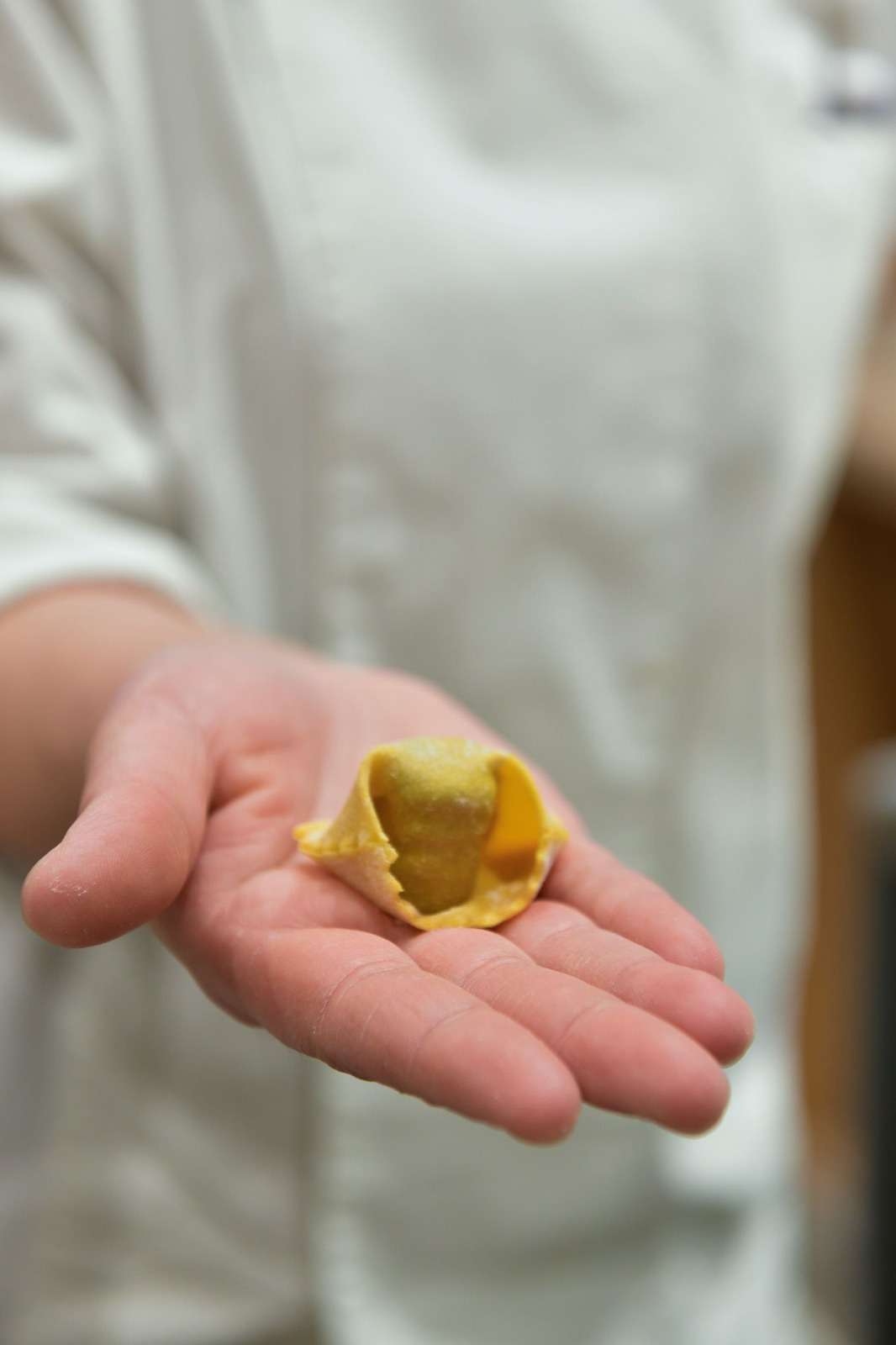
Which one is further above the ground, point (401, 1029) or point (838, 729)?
point (401, 1029)

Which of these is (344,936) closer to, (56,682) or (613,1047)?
(613,1047)

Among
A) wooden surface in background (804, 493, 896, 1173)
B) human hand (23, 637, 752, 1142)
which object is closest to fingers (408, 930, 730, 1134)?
human hand (23, 637, 752, 1142)

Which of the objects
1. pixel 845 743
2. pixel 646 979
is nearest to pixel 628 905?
pixel 646 979

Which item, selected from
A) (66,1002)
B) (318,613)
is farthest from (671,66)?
(66,1002)

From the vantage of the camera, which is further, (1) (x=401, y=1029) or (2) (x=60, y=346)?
(2) (x=60, y=346)

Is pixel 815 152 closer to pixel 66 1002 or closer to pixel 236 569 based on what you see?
pixel 236 569

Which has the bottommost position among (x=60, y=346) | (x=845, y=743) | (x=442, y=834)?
(x=845, y=743)

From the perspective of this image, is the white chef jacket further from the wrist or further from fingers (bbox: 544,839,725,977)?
fingers (bbox: 544,839,725,977)

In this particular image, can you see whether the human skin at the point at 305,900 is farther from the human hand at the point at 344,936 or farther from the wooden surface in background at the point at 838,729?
the wooden surface in background at the point at 838,729
